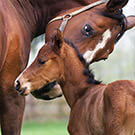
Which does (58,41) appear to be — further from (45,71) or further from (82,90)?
(82,90)

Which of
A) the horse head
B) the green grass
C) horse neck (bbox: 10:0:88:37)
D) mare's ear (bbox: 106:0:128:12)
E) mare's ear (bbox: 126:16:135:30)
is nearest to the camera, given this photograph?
the horse head

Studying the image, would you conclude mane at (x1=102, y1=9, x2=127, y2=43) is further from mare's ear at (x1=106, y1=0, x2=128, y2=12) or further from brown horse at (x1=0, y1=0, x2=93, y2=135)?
brown horse at (x1=0, y1=0, x2=93, y2=135)

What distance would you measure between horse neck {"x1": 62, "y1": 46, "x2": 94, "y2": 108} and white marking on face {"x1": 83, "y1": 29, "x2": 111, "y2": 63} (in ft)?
0.65

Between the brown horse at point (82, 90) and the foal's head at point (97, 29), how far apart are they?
0.27m

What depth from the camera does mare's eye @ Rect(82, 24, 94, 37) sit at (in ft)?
15.7

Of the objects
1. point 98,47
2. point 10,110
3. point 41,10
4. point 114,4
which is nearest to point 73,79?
point 98,47

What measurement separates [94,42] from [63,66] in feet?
1.81

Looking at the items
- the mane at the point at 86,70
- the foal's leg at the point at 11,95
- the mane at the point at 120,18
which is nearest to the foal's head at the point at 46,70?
the mane at the point at 86,70

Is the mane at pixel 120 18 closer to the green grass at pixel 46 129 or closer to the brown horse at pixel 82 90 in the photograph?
the brown horse at pixel 82 90

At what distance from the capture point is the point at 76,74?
14.6 feet

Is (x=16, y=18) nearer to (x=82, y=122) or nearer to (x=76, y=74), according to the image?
(x=76, y=74)

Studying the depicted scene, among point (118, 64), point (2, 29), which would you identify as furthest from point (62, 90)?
point (118, 64)

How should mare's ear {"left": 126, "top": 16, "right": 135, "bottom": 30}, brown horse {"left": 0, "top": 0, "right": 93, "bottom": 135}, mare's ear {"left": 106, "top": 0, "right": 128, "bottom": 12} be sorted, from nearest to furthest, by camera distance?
1. brown horse {"left": 0, "top": 0, "right": 93, "bottom": 135}
2. mare's ear {"left": 106, "top": 0, "right": 128, "bottom": 12}
3. mare's ear {"left": 126, "top": 16, "right": 135, "bottom": 30}

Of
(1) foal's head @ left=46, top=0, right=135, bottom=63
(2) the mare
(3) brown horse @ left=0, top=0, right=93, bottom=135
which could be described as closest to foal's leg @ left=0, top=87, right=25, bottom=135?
(3) brown horse @ left=0, top=0, right=93, bottom=135
